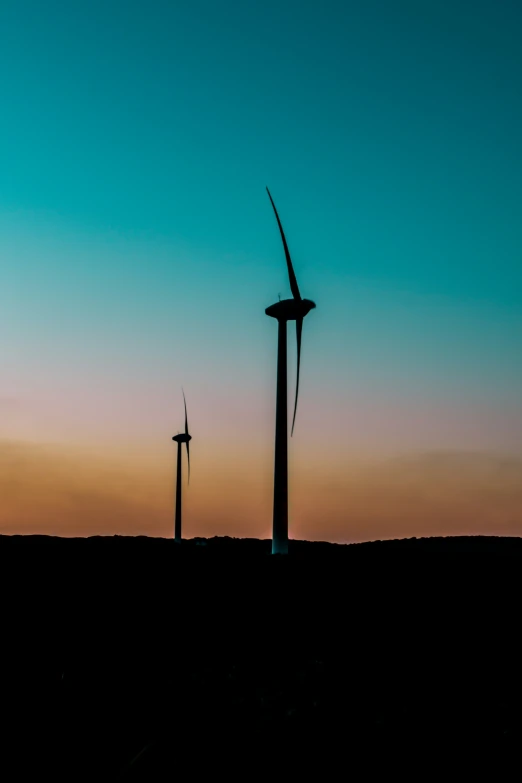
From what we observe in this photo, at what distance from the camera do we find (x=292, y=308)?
158ft

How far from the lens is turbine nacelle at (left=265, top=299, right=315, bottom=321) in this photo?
47.9m

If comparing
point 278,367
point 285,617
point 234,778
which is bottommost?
point 234,778

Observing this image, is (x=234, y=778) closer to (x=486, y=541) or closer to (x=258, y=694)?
(x=258, y=694)

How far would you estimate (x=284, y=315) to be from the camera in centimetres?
4862

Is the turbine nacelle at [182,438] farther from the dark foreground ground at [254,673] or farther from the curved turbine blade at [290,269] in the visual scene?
the dark foreground ground at [254,673]

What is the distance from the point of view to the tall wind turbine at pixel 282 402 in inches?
1799

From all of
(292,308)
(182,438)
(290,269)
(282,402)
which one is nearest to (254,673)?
(282,402)

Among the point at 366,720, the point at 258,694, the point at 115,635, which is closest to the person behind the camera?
the point at 366,720

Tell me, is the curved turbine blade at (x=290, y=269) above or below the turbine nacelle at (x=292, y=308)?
above

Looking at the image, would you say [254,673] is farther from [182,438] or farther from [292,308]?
[182,438]

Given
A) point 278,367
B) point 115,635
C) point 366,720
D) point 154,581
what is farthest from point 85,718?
point 278,367

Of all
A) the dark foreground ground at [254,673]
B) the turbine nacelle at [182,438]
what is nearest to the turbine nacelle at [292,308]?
the dark foreground ground at [254,673]

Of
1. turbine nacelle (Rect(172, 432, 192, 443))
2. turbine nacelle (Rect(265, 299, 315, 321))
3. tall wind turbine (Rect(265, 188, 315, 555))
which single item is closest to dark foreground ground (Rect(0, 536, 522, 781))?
tall wind turbine (Rect(265, 188, 315, 555))

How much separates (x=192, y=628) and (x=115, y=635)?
8.69 feet
